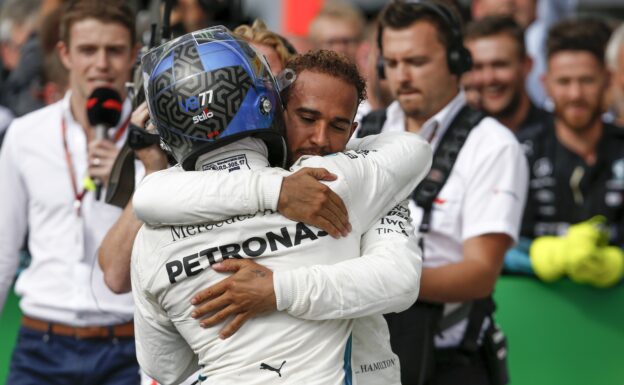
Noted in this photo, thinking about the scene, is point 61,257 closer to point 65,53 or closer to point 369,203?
point 65,53

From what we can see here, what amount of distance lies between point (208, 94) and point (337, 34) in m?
6.00

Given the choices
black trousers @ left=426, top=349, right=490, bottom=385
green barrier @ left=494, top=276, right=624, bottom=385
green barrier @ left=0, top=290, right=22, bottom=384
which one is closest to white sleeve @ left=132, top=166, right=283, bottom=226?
black trousers @ left=426, top=349, right=490, bottom=385

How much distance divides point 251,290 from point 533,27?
6.46 meters

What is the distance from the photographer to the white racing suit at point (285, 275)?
2992mm

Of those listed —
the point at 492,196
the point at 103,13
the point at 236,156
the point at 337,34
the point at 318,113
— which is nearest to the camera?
the point at 236,156

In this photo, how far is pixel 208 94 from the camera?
9.87 ft

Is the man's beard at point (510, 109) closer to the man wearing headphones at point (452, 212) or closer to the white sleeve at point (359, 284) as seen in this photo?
the man wearing headphones at point (452, 212)

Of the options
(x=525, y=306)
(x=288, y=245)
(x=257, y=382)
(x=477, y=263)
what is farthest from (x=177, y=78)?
(x=525, y=306)

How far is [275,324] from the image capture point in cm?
304

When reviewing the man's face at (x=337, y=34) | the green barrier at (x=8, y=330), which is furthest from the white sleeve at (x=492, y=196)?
the man's face at (x=337, y=34)

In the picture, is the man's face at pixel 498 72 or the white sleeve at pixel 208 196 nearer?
the white sleeve at pixel 208 196

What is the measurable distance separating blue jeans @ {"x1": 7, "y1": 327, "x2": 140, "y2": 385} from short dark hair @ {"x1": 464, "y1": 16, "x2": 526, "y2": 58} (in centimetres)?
331

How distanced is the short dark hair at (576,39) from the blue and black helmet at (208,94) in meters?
4.78

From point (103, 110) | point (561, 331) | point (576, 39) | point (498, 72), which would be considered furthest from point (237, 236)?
point (576, 39)
